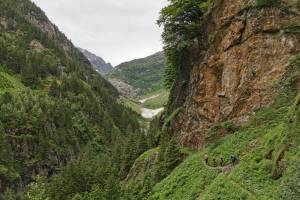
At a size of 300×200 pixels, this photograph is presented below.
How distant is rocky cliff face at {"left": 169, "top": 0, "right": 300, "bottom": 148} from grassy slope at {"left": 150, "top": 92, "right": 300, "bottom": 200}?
2752 mm

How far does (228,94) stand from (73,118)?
136333 millimetres

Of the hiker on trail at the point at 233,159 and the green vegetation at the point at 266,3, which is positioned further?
the green vegetation at the point at 266,3

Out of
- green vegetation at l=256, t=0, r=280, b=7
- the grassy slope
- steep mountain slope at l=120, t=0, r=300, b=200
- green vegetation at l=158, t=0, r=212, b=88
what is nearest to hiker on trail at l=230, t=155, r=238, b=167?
steep mountain slope at l=120, t=0, r=300, b=200

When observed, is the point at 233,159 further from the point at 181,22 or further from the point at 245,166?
the point at 181,22

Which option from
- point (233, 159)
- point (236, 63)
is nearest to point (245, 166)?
point (233, 159)

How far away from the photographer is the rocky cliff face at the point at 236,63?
46469mm

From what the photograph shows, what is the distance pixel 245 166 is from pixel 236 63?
56.0 ft

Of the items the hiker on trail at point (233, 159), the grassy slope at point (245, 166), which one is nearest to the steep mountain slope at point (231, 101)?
the grassy slope at point (245, 166)

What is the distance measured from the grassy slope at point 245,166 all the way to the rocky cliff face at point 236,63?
2752 mm

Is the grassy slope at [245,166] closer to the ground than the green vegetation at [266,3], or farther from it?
closer to the ground

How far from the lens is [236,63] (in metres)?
50.7

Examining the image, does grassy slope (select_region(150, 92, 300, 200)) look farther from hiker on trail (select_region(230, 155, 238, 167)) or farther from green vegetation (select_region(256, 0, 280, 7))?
green vegetation (select_region(256, 0, 280, 7))

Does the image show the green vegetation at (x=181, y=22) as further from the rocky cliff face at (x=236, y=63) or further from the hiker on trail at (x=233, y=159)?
the hiker on trail at (x=233, y=159)

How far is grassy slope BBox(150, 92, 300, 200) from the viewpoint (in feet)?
109
